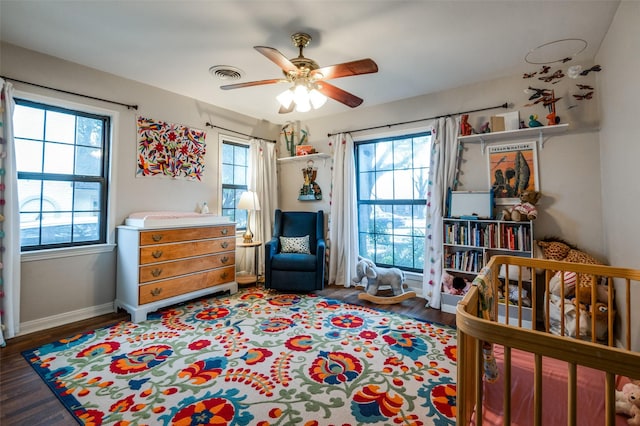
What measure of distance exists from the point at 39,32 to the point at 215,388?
2976 millimetres

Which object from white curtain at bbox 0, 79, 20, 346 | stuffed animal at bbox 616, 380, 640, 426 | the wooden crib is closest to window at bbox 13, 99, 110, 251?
white curtain at bbox 0, 79, 20, 346

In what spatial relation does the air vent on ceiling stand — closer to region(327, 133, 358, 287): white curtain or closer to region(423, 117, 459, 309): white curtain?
region(327, 133, 358, 287): white curtain

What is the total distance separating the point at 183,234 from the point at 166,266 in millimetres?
358

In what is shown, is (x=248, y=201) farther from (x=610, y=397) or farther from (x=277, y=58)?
(x=610, y=397)

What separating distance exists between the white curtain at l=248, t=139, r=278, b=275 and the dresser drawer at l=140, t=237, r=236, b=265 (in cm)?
78

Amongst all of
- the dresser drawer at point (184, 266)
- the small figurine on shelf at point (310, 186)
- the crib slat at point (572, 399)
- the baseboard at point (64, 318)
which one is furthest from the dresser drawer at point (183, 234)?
the crib slat at point (572, 399)

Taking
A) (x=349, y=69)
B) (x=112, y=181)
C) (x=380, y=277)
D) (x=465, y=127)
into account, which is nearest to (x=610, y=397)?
(x=349, y=69)

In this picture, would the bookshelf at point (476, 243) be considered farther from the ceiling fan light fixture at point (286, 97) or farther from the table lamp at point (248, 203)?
the table lamp at point (248, 203)

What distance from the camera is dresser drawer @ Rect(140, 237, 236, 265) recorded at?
282 cm

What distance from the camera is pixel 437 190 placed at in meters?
3.30

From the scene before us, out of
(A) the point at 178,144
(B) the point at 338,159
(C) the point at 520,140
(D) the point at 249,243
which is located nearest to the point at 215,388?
(D) the point at 249,243

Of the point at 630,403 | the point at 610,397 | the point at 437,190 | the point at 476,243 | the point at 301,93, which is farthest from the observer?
the point at 437,190

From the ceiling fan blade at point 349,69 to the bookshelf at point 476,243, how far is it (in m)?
1.87

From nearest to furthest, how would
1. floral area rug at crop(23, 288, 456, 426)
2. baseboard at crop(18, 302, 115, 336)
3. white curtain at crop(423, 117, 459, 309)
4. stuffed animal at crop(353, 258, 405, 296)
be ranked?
floral area rug at crop(23, 288, 456, 426), baseboard at crop(18, 302, 115, 336), white curtain at crop(423, 117, 459, 309), stuffed animal at crop(353, 258, 405, 296)
